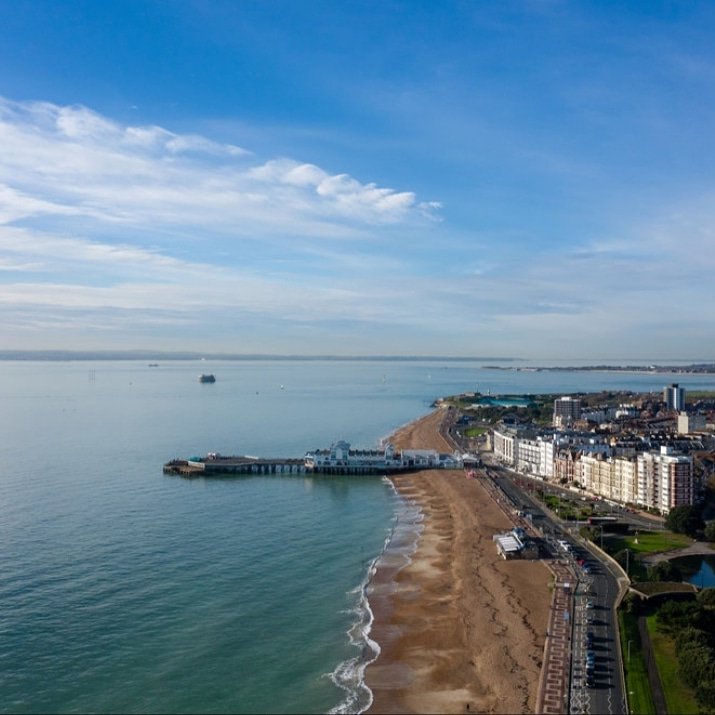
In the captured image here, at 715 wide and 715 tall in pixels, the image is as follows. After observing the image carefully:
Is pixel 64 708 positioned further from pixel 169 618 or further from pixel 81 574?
pixel 81 574

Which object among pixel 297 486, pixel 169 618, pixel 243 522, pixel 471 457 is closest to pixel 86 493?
pixel 243 522

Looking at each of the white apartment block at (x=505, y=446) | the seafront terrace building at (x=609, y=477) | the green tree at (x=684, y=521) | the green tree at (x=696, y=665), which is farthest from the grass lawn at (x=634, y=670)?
the white apartment block at (x=505, y=446)

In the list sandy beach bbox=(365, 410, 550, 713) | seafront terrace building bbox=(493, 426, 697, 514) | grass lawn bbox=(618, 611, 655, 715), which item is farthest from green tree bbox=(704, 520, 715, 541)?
grass lawn bbox=(618, 611, 655, 715)

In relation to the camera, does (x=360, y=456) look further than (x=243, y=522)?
Yes

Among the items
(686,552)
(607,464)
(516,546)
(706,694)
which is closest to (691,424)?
(607,464)

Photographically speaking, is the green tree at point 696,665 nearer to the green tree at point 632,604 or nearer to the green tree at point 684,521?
the green tree at point 632,604

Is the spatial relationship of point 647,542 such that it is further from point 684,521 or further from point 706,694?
point 706,694
